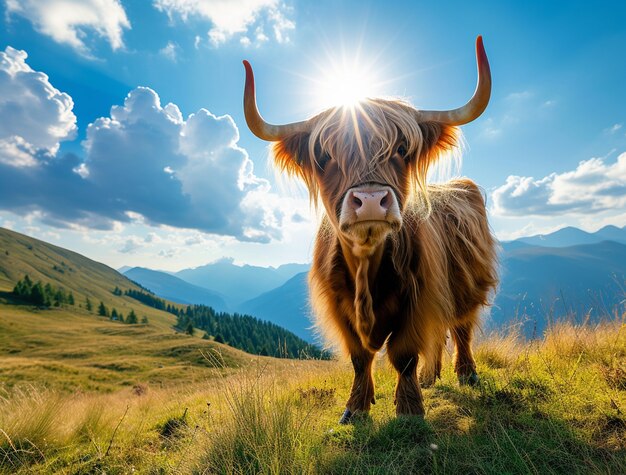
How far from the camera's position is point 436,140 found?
12.2 feet

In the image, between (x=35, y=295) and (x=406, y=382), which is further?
(x=35, y=295)

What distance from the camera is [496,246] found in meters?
6.04

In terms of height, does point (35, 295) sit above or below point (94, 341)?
above

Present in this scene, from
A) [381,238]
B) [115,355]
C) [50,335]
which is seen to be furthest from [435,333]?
[50,335]

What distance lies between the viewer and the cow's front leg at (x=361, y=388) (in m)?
3.82

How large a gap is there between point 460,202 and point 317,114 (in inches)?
110

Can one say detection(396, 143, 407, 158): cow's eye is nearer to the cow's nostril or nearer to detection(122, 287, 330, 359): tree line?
the cow's nostril

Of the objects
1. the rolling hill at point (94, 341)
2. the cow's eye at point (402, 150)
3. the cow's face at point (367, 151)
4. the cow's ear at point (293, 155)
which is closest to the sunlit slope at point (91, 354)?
the rolling hill at point (94, 341)

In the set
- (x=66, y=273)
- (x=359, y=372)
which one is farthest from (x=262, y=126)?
(x=66, y=273)

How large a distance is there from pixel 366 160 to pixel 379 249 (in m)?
0.84

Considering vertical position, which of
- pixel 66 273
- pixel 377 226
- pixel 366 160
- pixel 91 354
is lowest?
pixel 91 354

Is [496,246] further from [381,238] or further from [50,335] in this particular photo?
[50,335]

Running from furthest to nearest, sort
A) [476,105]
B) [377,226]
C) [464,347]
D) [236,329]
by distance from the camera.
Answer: [236,329] < [464,347] < [476,105] < [377,226]

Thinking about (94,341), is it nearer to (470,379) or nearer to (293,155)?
(470,379)
